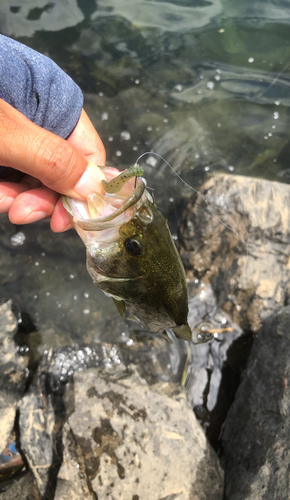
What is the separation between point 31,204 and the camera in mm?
2031

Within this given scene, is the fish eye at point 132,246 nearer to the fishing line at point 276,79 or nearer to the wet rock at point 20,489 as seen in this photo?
the wet rock at point 20,489

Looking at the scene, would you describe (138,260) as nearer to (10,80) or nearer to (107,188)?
(107,188)

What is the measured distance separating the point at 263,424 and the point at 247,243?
5.85ft

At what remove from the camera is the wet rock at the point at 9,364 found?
9.87 feet

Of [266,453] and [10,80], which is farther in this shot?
[266,453]

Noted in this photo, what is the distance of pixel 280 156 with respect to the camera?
4.24 metres

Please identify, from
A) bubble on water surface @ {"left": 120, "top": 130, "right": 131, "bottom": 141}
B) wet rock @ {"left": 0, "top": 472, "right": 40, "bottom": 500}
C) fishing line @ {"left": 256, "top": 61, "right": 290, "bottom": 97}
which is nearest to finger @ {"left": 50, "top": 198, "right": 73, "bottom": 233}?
bubble on water surface @ {"left": 120, "top": 130, "right": 131, "bottom": 141}

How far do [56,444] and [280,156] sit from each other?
4.33 metres

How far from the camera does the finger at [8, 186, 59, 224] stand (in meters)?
2.02

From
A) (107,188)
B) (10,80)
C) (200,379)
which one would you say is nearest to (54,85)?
(10,80)

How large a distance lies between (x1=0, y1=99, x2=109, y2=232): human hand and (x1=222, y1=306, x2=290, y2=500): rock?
7.23 ft

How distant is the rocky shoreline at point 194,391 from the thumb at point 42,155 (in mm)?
1949

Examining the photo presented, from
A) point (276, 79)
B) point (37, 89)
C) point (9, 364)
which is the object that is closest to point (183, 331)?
point (9, 364)

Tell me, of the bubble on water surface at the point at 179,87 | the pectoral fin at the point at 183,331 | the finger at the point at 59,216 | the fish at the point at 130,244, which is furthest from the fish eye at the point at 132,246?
the bubble on water surface at the point at 179,87
